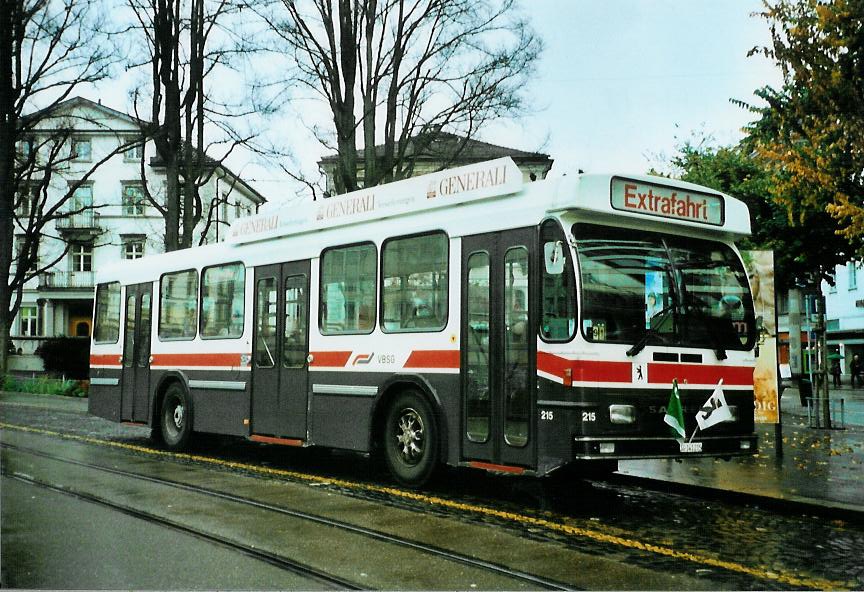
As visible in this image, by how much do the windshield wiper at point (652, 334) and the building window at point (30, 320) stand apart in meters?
64.2

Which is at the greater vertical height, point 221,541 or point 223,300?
point 223,300

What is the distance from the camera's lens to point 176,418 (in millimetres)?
15336

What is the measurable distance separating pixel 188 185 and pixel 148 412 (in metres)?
12.4

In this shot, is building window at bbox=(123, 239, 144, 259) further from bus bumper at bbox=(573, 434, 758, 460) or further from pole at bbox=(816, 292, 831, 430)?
bus bumper at bbox=(573, 434, 758, 460)

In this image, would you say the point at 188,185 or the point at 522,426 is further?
the point at 188,185

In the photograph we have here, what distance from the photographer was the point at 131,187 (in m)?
64.9

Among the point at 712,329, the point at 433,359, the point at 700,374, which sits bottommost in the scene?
the point at 700,374

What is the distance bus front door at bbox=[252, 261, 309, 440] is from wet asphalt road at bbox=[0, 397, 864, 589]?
80cm

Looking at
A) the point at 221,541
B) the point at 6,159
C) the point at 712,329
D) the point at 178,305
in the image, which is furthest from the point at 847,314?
the point at 221,541

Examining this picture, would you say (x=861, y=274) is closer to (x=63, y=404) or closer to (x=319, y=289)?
(x=63, y=404)

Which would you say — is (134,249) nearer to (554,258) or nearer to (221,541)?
(554,258)

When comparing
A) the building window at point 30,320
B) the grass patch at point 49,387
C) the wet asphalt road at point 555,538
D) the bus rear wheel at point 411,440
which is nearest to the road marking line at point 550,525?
the wet asphalt road at point 555,538

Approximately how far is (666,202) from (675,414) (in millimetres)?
2010

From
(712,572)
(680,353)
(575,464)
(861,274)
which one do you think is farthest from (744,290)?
(861,274)
